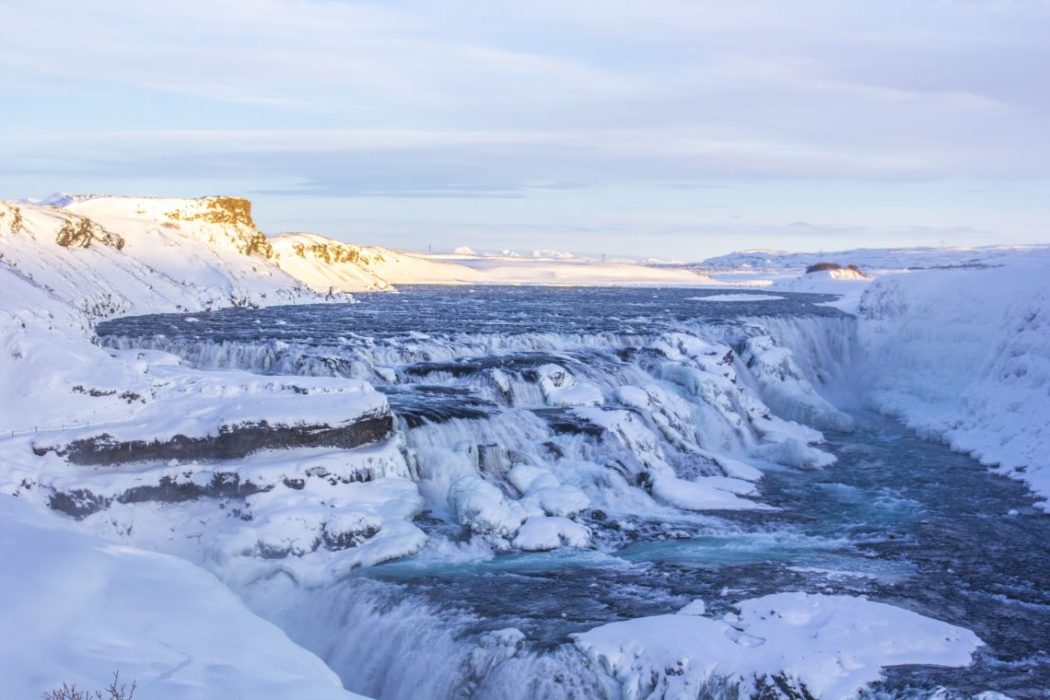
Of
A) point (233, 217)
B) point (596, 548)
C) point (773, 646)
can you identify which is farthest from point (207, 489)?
point (233, 217)

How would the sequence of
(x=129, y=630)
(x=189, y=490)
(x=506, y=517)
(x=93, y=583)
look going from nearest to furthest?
(x=129, y=630)
(x=93, y=583)
(x=189, y=490)
(x=506, y=517)

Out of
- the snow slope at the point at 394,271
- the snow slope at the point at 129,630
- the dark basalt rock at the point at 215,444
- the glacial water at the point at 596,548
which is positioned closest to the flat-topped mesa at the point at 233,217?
the snow slope at the point at 394,271

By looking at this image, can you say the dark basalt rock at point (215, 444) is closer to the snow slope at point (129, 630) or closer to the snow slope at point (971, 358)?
the snow slope at point (129, 630)

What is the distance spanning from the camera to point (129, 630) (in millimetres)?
11281

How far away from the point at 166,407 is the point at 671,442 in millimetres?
13060

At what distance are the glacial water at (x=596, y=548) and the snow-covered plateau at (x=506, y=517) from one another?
8cm

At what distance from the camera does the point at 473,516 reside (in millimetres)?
19656

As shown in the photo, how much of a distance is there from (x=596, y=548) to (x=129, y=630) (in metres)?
9.78

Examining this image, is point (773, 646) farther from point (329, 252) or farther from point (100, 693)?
point (329, 252)

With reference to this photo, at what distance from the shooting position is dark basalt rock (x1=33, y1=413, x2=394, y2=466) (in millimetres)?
18812

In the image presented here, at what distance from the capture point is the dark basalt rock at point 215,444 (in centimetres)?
1881

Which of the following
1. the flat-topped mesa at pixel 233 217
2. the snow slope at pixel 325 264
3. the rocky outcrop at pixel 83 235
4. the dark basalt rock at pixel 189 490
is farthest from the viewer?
the snow slope at pixel 325 264

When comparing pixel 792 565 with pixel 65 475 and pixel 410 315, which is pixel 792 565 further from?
pixel 410 315

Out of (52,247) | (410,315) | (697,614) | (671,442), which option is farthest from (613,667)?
(52,247)
